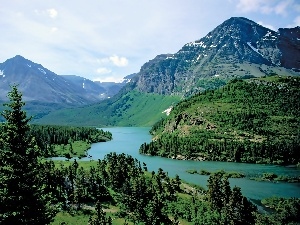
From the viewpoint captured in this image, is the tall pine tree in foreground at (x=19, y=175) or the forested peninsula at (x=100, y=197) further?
the forested peninsula at (x=100, y=197)

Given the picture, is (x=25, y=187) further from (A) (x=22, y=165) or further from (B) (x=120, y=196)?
(B) (x=120, y=196)

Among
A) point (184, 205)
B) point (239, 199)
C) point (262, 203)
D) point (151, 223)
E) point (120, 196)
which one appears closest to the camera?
point (151, 223)

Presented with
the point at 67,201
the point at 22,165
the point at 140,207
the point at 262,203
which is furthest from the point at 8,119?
the point at 262,203

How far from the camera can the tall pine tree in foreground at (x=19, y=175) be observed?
1156 inches

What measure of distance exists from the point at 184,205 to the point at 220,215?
52.4 ft

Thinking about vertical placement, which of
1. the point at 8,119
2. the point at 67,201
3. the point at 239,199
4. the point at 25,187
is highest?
the point at 8,119

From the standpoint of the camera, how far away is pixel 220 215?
10300 cm

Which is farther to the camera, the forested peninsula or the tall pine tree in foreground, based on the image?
the forested peninsula

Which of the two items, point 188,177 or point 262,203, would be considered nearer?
point 262,203

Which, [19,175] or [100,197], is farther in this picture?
[100,197]

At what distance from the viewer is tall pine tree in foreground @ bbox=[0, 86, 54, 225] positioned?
29375mm

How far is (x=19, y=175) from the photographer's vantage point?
30.1m

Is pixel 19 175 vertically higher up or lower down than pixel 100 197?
higher up

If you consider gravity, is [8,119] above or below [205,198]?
above
